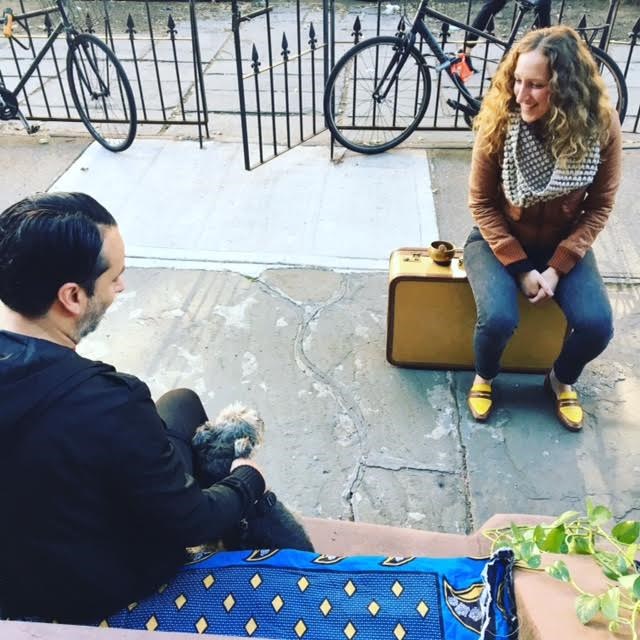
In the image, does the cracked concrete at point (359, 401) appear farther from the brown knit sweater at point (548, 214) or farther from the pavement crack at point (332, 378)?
the brown knit sweater at point (548, 214)

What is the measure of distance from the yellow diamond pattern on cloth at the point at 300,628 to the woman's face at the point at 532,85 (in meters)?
2.09

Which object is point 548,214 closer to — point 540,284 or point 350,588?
point 540,284

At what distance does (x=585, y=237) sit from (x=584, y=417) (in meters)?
0.81

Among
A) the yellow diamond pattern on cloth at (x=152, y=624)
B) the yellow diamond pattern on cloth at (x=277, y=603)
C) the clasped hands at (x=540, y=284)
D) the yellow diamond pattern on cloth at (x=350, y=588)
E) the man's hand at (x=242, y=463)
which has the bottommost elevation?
the clasped hands at (x=540, y=284)

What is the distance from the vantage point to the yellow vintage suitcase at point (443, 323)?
295 cm

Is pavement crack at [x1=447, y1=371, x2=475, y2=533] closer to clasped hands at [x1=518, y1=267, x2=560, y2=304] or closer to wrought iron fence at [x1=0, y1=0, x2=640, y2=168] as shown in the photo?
clasped hands at [x1=518, y1=267, x2=560, y2=304]

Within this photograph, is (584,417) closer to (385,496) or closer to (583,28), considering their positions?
(385,496)

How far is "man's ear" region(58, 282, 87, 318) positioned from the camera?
133cm

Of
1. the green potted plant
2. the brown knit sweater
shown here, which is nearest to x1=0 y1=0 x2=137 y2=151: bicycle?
the brown knit sweater

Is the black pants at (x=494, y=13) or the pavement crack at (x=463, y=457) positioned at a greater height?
the black pants at (x=494, y=13)

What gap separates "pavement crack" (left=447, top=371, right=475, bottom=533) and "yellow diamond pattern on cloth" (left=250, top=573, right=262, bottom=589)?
1.24 metres

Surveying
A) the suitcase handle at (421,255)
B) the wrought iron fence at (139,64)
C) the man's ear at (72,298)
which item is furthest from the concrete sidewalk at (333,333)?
the man's ear at (72,298)

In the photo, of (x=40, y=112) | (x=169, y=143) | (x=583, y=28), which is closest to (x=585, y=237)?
(x=583, y=28)

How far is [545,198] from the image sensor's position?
2676mm
